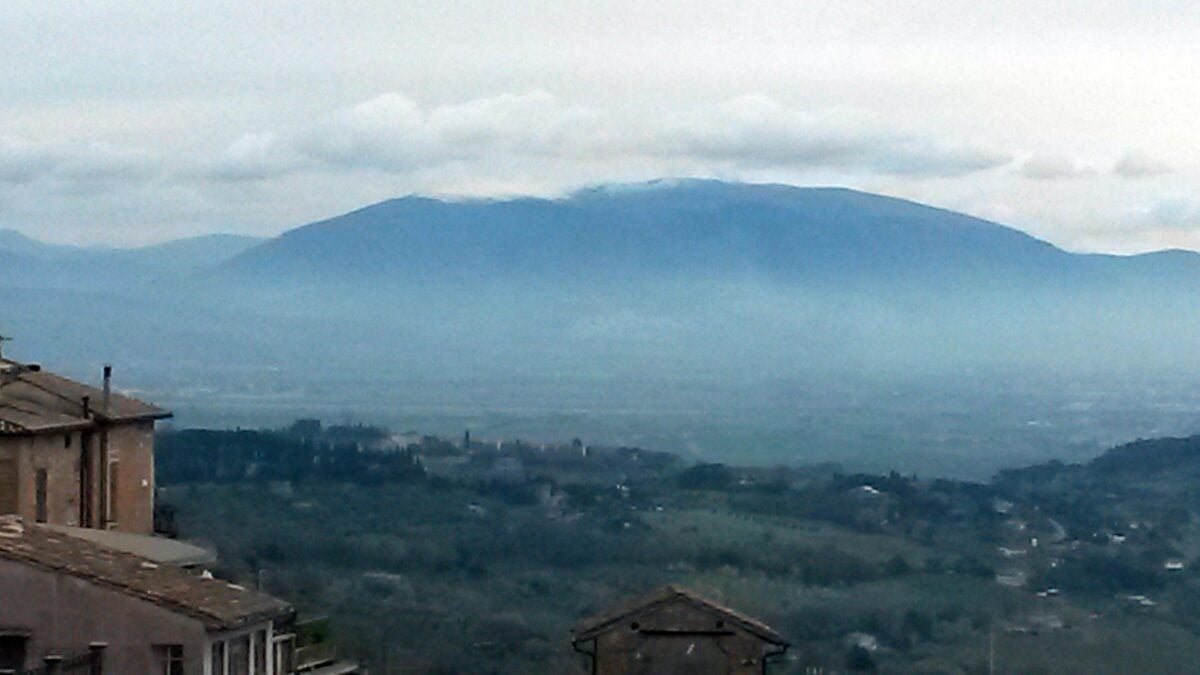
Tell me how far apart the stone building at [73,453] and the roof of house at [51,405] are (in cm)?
1

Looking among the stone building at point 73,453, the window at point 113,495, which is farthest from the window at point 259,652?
the window at point 113,495

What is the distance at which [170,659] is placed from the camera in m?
22.9

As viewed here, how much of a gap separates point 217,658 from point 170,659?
921 millimetres

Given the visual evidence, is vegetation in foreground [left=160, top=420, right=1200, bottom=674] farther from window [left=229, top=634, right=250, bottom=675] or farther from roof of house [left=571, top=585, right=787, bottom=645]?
window [left=229, top=634, right=250, bottom=675]

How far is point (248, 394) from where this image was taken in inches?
7431

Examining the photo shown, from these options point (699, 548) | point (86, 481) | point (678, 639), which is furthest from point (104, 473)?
point (699, 548)

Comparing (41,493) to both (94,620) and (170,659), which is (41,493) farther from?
(170,659)

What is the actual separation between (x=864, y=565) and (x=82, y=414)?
2061 inches

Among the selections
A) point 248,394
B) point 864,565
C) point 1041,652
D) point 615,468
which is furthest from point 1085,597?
point 248,394

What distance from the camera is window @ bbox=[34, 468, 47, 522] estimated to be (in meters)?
33.6

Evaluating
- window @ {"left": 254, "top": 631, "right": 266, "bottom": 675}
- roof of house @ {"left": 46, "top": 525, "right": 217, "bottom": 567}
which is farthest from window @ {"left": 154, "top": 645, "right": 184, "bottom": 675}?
roof of house @ {"left": 46, "top": 525, "right": 217, "bottom": 567}

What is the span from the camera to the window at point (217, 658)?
23562 mm

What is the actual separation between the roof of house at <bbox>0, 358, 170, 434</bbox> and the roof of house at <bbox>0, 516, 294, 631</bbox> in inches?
288

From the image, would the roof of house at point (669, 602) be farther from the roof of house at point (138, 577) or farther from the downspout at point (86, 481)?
the downspout at point (86, 481)
